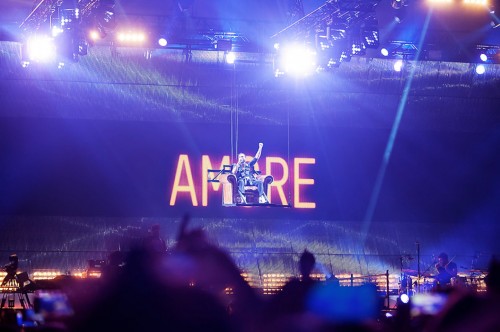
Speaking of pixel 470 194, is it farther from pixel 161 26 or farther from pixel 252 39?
pixel 161 26

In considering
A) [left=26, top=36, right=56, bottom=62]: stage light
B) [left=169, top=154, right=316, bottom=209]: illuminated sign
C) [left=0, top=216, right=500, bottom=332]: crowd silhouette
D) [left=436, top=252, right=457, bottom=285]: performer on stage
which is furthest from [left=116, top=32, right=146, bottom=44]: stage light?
[left=0, top=216, right=500, bottom=332]: crowd silhouette

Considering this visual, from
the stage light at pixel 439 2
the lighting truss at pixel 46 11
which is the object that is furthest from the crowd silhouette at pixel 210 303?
the stage light at pixel 439 2

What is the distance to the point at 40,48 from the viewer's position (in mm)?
11078

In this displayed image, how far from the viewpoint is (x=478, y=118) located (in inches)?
609

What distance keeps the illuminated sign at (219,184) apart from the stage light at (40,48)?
4108mm

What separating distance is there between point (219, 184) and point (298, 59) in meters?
3.77

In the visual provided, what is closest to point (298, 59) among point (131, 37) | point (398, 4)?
point (398, 4)

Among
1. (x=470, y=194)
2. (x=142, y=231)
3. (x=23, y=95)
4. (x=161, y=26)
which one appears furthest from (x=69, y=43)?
(x=470, y=194)

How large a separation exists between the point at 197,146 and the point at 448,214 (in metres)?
5.70

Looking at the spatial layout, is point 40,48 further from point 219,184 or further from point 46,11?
point 219,184

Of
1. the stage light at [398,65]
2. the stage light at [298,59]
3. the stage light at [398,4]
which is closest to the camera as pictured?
the stage light at [398,4]

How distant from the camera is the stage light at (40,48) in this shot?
10938 mm

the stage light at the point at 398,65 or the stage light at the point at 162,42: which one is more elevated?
the stage light at the point at 398,65

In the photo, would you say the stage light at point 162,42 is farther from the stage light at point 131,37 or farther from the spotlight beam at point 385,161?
the spotlight beam at point 385,161
